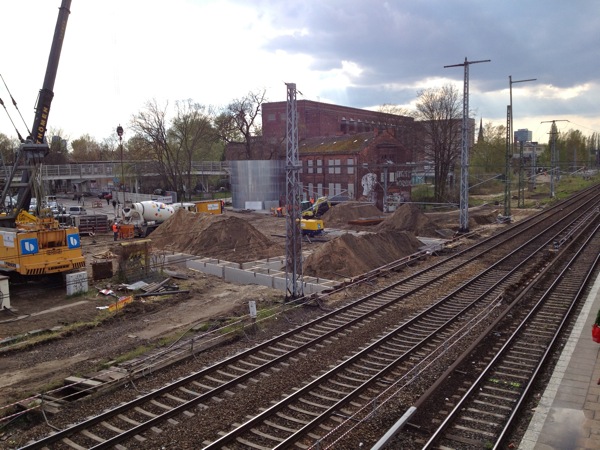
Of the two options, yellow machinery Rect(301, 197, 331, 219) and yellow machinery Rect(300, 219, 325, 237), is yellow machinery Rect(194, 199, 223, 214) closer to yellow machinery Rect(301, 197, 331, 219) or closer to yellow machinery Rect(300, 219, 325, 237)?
yellow machinery Rect(301, 197, 331, 219)

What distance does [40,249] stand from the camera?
21000 mm

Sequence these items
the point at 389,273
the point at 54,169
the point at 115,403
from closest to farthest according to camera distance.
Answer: the point at 115,403, the point at 389,273, the point at 54,169

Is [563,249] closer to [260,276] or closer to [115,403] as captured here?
[260,276]

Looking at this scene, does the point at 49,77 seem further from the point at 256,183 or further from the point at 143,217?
the point at 256,183

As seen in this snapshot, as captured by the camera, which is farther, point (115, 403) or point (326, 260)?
point (326, 260)

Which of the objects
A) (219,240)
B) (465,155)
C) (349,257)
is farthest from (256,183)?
(349,257)

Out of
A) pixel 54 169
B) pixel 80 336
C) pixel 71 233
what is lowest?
pixel 80 336

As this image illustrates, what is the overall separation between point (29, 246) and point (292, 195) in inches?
452

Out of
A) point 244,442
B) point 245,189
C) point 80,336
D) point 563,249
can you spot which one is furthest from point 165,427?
point 245,189

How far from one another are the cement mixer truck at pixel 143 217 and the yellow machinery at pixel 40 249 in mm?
14141

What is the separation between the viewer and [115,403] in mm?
10305

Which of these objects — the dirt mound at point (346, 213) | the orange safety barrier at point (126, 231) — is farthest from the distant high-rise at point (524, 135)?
the orange safety barrier at point (126, 231)

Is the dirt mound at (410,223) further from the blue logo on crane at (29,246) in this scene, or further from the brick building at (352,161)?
the blue logo on crane at (29,246)

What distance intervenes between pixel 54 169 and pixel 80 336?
2172 inches
